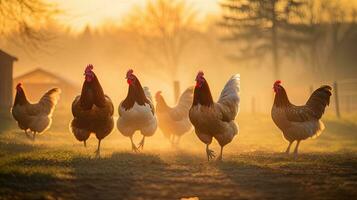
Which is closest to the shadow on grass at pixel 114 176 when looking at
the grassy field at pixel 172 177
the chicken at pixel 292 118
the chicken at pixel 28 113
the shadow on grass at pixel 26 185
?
the grassy field at pixel 172 177

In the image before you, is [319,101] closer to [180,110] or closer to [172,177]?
[180,110]

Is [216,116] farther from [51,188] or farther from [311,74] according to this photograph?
[311,74]

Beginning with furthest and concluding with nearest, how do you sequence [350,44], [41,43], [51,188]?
[350,44] → [41,43] → [51,188]

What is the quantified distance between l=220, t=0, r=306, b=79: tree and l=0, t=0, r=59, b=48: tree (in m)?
28.4

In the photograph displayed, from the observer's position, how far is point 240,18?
49.6m

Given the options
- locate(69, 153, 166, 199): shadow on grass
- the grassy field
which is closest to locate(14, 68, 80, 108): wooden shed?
the grassy field

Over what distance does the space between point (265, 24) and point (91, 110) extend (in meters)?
38.5

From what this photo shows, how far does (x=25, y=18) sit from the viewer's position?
2392cm

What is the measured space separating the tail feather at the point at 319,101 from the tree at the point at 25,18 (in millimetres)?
13527

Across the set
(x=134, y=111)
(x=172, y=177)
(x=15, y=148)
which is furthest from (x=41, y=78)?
(x=172, y=177)

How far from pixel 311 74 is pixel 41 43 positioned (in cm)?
5175

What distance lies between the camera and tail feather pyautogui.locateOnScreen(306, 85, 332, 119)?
15.2 meters

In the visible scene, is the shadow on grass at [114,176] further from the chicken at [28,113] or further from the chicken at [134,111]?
the chicken at [28,113]

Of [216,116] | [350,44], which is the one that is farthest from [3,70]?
[350,44]
